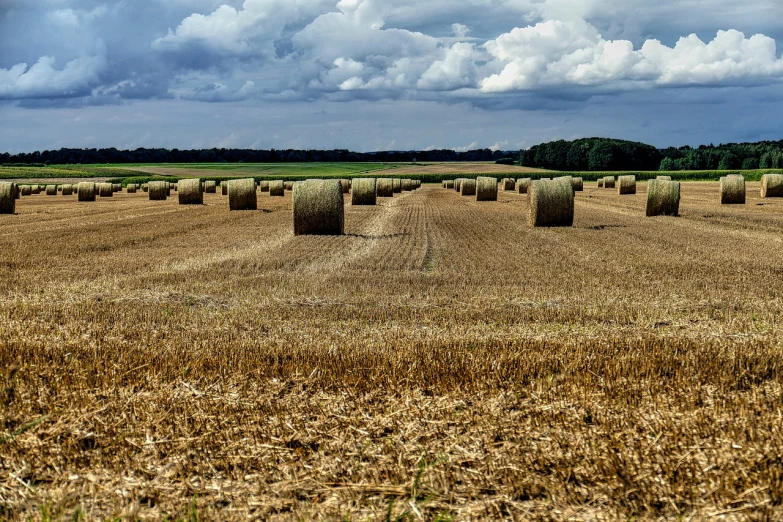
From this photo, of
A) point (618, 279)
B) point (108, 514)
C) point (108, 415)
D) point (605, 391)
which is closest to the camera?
point (108, 514)

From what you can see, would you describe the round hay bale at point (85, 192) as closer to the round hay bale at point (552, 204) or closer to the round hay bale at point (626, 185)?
the round hay bale at point (626, 185)

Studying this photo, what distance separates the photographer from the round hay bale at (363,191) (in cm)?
3741

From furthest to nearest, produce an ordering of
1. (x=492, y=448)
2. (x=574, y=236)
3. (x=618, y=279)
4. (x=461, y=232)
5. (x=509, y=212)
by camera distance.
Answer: (x=509, y=212), (x=461, y=232), (x=574, y=236), (x=618, y=279), (x=492, y=448)

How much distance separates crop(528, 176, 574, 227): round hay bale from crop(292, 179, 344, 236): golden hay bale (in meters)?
6.19

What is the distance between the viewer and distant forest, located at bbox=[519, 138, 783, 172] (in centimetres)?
10931

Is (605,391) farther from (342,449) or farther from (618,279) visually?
(618,279)

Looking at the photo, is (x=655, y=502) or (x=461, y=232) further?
(x=461, y=232)

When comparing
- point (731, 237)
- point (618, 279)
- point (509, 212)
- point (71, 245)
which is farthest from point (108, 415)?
point (509, 212)

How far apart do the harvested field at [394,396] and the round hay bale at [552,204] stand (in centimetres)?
1056

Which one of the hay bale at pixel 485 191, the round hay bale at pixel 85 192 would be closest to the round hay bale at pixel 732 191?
the hay bale at pixel 485 191

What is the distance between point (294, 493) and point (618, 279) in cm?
958

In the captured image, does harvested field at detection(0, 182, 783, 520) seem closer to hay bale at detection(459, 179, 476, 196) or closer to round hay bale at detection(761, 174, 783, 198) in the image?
round hay bale at detection(761, 174, 783, 198)

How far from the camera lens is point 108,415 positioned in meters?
5.59

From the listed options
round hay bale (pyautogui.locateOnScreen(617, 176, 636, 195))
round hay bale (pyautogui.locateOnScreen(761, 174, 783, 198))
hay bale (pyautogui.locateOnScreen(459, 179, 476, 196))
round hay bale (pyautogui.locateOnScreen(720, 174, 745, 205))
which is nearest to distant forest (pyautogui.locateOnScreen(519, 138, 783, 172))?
round hay bale (pyautogui.locateOnScreen(617, 176, 636, 195))
